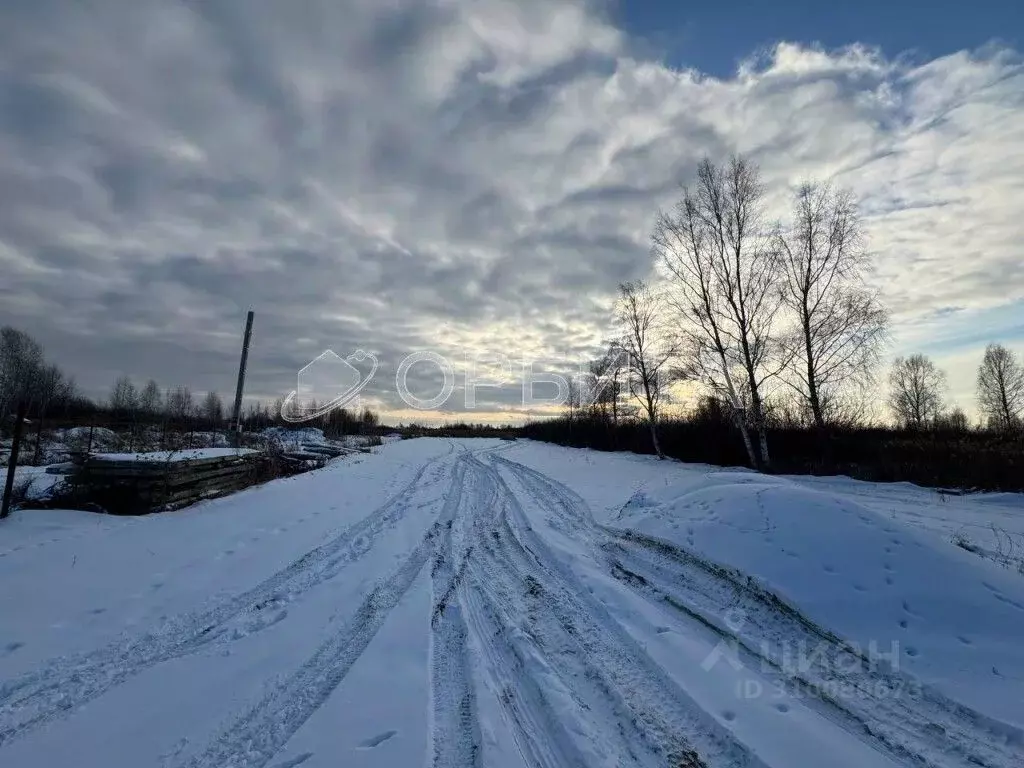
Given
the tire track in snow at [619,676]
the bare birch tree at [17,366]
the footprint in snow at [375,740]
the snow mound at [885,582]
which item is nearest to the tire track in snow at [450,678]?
the footprint in snow at [375,740]

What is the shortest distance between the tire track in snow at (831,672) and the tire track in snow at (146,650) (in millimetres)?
3828

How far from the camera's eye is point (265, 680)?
348cm

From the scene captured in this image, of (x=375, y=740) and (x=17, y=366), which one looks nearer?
(x=375, y=740)

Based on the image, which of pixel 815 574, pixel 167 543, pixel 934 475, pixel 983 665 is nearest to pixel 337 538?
pixel 167 543

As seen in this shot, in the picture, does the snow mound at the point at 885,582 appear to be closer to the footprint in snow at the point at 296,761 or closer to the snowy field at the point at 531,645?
the snowy field at the point at 531,645

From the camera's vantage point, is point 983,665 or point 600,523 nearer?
point 983,665

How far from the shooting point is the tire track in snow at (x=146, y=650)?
3145 millimetres

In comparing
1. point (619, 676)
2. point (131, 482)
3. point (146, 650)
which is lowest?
point (146, 650)

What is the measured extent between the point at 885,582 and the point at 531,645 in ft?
11.3

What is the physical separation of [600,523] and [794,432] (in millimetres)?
14898

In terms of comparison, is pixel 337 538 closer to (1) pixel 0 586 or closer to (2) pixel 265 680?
(1) pixel 0 586

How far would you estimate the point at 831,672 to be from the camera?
3654 millimetres
